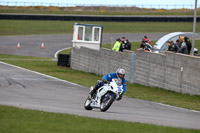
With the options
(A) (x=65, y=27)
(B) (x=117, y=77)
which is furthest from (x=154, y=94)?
(A) (x=65, y=27)

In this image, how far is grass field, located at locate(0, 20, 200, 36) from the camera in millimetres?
63125

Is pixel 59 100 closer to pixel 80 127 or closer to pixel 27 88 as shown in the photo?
pixel 27 88

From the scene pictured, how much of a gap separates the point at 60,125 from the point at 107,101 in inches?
155

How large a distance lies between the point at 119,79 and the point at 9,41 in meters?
41.5

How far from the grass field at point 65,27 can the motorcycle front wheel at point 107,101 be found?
48.6 m

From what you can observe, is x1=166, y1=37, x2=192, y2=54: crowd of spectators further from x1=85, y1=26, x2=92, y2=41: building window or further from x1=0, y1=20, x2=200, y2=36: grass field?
x1=0, y1=20, x2=200, y2=36: grass field

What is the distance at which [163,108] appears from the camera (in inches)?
640

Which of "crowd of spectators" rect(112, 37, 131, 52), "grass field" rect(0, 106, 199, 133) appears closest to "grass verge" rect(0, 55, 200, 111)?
"crowd of spectators" rect(112, 37, 131, 52)

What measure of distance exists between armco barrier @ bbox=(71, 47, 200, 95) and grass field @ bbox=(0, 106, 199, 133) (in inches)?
388

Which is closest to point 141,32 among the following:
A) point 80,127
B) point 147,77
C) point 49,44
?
point 49,44

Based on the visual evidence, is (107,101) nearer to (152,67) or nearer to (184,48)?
(152,67)

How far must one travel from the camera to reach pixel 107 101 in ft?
44.6

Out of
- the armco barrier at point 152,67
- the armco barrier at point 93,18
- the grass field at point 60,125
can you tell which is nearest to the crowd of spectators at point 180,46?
the armco barrier at point 152,67

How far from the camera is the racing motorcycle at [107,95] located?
527 inches
